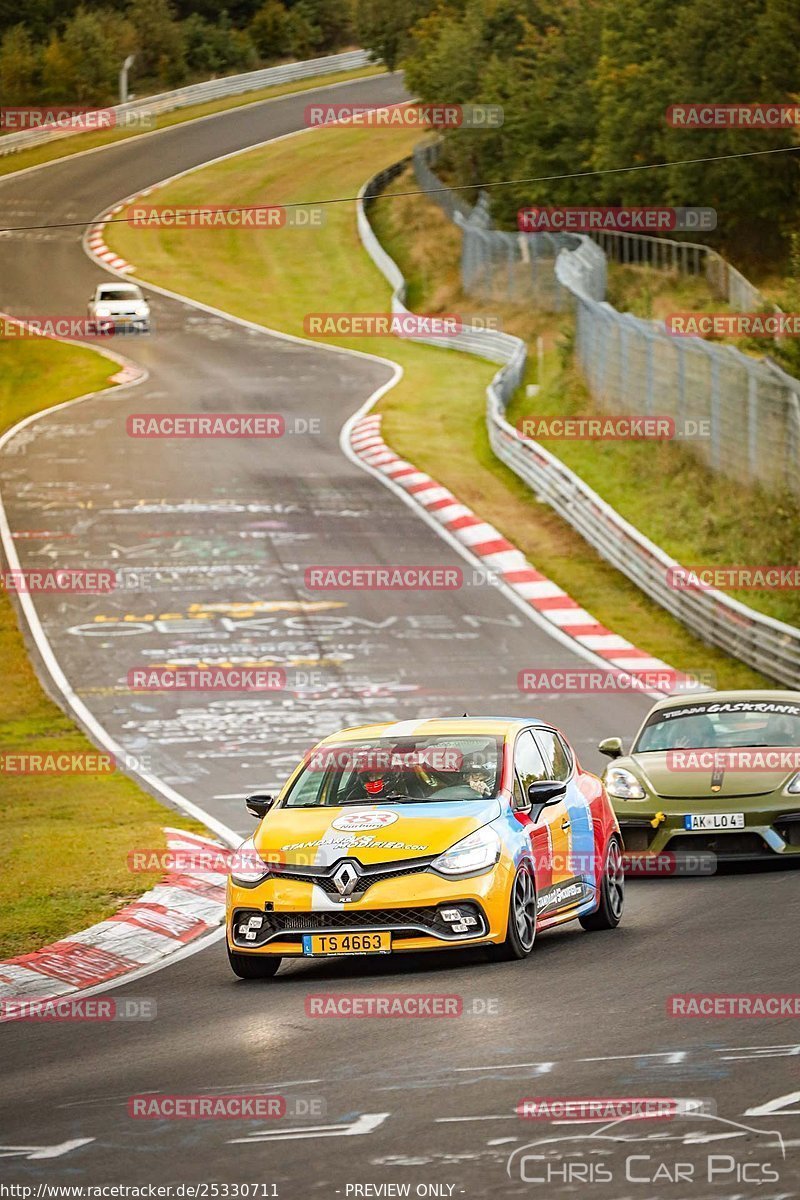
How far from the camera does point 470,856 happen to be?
35.8ft

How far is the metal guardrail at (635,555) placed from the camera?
81.1 ft

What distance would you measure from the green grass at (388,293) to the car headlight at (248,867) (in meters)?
14.2

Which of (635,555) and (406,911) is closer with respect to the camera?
(406,911)

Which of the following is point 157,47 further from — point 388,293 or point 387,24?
point 388,293

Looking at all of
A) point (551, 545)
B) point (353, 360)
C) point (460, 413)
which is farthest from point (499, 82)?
point (551, 545)

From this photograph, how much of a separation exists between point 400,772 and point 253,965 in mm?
1530

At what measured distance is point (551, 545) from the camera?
31.9 meters

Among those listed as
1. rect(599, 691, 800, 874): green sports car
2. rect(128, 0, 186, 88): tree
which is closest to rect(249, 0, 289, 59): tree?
rect(128, 0, 186, 88): tree

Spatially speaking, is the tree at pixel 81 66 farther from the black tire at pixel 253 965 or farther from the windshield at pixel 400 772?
the black tire at pixel 253 965

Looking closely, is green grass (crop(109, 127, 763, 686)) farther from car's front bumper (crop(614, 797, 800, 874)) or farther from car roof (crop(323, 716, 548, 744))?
car roof (crop(323, 716, 548, 744))

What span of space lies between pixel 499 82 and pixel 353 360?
1777 cm

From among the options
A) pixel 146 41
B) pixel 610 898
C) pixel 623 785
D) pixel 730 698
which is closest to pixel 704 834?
pixel 623 785

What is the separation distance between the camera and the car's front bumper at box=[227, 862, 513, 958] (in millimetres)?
10750

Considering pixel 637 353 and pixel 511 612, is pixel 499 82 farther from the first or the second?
pixel 511 612
